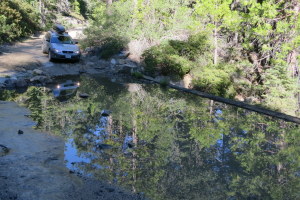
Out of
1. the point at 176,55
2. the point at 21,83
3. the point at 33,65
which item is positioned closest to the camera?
the point at 21,83

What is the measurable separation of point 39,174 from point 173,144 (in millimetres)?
3236

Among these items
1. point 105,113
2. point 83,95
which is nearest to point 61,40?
point 83,95

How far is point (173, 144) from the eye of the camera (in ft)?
22.8

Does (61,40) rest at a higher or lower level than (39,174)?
higher

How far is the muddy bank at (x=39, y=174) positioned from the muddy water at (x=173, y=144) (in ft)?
0.85

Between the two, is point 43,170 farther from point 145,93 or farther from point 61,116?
point 145,93

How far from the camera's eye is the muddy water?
16.3 ft

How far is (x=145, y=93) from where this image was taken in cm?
1332

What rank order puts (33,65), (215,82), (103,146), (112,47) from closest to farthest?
1. (103,146)
2. (215,82)
3. (33,65)
4. (112,47)

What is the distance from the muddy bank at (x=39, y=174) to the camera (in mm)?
4246

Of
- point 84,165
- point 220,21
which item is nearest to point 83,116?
point 84,165

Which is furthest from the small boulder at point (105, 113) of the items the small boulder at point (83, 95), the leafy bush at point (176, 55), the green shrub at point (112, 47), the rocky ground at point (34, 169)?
the green shrub at point (112, 47)

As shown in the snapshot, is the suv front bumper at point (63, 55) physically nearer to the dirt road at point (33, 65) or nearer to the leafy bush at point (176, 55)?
the dirt road at point (33, 65)

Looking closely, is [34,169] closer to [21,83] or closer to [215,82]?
[21,83]
